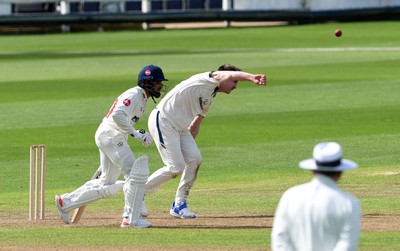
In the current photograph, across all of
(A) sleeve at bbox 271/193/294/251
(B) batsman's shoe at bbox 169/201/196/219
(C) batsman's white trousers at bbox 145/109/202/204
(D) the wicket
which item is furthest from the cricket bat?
(A) sleeve at bbox 271/193/294/251

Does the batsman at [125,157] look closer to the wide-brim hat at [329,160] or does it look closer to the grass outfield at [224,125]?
the grass outfield at [224,125]

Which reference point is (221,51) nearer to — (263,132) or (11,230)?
(263,132)

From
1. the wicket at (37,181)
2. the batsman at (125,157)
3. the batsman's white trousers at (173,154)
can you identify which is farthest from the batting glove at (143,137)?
the wicket at (37,181)

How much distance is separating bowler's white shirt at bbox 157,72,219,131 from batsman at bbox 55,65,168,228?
22 cm

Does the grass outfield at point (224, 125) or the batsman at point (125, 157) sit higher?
the batsman at point (125, 157)

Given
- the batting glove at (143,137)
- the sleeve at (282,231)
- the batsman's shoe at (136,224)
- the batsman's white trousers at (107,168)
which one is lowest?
the batsman's shoe at (136,224)

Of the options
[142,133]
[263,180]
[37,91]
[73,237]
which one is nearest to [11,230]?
[73,237]

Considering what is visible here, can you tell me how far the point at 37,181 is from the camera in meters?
12.9

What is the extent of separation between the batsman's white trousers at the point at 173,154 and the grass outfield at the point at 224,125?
1.63ft

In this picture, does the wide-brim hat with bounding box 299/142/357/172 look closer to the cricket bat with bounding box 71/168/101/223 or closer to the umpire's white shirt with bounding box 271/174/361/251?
the umpire's white shirt with bounding box 271/174/361/251

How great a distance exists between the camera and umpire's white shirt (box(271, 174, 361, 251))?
255 inches

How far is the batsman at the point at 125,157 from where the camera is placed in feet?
39.4

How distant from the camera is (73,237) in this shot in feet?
38.1

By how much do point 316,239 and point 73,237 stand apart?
542 cm
